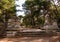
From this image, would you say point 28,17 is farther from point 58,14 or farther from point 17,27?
point 58,14

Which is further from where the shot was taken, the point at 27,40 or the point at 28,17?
the point at 28,17

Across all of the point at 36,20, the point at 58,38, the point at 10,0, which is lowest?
→ the point at 58,38

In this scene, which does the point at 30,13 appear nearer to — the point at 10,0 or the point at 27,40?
the point at 10,0

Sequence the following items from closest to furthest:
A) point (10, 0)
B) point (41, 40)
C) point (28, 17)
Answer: point (41, 40) → point (10, 0) → point (28, 17)

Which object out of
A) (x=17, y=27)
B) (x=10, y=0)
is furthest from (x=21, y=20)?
(x=10, y=0)

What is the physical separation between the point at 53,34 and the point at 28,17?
2.96m

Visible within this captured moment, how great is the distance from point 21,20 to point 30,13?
3.49ft

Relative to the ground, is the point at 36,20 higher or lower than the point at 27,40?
higher

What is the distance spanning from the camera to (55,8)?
47.4 feet

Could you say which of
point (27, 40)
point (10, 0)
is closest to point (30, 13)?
point (10, 0)

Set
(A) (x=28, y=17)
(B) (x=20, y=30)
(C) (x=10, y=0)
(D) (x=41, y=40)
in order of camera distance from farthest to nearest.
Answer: (A) (x=28, y=17), (B) (x=20, y=30), (C) (x=10, y=0), (D) (x=41, y=40)

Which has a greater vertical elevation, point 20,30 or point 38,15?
point 38,15

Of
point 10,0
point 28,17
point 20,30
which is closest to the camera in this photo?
point 10,0

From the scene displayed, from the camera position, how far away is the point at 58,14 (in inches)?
566
